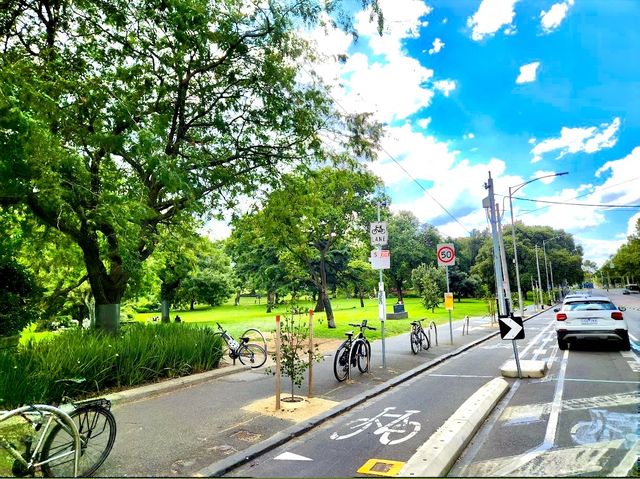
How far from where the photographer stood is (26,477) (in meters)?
3.98

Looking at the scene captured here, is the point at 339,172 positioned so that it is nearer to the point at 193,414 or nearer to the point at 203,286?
the point at 193,414

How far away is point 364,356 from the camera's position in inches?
402

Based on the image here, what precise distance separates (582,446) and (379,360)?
6.91 meters

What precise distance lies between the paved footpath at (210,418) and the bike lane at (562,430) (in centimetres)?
156

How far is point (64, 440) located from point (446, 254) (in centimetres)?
1360

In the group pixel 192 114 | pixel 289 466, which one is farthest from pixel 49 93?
pixel 289 466

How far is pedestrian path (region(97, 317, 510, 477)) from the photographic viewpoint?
4.81 m

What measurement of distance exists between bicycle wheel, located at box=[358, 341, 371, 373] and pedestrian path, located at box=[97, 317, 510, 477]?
266mm

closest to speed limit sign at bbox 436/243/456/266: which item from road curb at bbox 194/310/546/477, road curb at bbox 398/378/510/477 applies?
road curb at bbox 194/310/546/477

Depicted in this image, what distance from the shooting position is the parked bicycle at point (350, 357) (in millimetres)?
9059

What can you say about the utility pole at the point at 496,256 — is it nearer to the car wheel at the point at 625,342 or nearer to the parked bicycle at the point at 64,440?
the car wheel at the point at 625,342

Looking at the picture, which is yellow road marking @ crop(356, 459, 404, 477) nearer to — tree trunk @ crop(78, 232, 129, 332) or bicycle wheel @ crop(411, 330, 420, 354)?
tree trunk @ crop(78, 232, 129, 332)

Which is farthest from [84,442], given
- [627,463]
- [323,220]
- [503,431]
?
[323,220]

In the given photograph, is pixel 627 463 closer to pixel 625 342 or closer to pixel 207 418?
pixel 207 418
